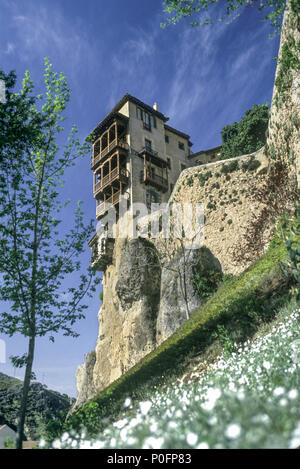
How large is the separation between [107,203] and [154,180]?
5177 millimetres

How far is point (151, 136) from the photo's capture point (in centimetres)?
3653

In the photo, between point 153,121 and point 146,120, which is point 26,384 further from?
point 153,121

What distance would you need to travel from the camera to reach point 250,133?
3288 cm

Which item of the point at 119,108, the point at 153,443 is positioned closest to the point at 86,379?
the point at 119,108

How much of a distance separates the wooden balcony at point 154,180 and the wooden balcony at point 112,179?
178 centimetres

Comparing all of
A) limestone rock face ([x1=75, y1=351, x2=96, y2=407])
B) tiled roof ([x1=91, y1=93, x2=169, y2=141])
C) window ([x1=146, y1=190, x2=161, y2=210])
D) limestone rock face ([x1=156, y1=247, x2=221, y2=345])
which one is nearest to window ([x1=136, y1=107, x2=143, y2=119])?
tiled roof ([x1=91, y1=93, x2=169, y2=141])

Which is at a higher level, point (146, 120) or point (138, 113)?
point (138, 113)

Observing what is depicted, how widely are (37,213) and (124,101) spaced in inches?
1165

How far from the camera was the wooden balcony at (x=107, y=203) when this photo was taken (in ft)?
106

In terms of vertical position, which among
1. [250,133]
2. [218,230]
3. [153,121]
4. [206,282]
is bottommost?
[206,282]

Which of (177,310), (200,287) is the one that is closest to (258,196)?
(200,287)

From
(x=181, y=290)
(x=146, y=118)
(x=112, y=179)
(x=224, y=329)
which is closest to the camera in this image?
(x=224, y=329)

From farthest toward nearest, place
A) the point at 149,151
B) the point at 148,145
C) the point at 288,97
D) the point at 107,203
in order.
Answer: the point at 148,145 < the point at 149,151 < the point at 107,203 < the point at 288,97
